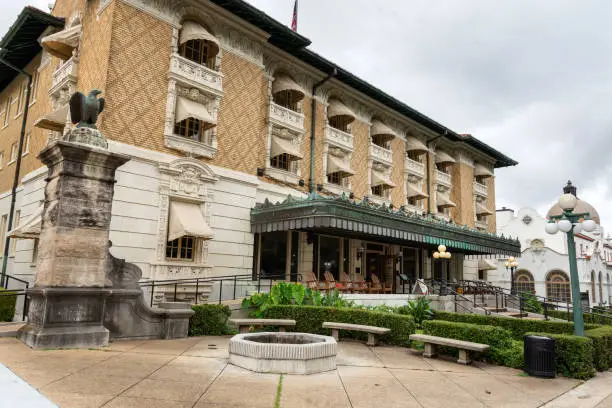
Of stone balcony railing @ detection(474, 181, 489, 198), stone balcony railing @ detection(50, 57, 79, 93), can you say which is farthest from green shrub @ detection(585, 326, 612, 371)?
A: stone balcony railing @ detection(474, 181, 489, 198)

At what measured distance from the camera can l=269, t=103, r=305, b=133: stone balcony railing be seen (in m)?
20.6

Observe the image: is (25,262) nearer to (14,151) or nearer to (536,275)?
(14,151)

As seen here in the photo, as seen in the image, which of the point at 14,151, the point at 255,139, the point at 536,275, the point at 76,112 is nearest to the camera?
the point at 76,112

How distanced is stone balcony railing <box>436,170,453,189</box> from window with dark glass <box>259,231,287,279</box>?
590 inches

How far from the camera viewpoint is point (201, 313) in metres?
12.6

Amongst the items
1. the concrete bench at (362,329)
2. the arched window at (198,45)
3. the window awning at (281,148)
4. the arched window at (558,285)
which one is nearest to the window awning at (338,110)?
the window awning at (281,148)

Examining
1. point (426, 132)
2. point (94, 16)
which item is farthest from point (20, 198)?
point (426, 132)

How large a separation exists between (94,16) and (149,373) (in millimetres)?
14567

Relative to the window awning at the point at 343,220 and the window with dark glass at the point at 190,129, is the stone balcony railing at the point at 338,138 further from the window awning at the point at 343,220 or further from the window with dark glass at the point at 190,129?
the window with dark glass at the point at 190,129

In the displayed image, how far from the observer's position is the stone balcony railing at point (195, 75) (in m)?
16.8

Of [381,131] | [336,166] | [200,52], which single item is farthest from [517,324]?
[200,52]

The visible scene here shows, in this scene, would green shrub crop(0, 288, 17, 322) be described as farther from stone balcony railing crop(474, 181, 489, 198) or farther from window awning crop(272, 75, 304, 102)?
stone balcony railing crop(474, 181, 489, 198)

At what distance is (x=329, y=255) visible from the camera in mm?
22594

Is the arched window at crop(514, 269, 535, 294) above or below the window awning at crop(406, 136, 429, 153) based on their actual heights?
below
